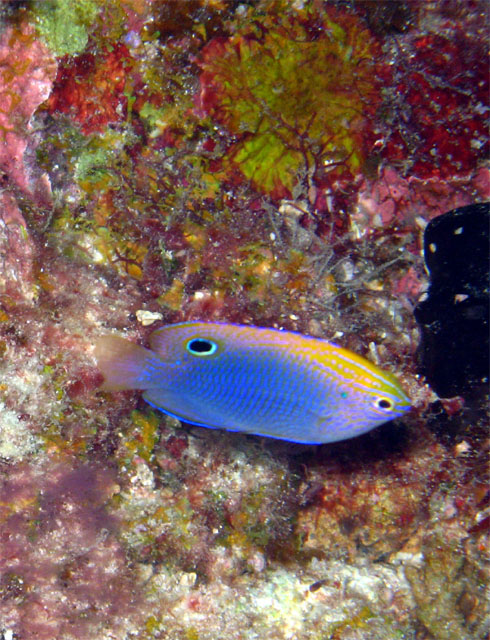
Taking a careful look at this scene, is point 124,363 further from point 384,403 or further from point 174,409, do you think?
point 384,403

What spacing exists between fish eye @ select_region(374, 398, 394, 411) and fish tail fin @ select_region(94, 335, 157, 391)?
4.59 feet

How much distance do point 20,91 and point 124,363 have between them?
7.48 feet

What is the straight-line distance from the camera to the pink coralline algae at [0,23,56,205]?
9.95 ft

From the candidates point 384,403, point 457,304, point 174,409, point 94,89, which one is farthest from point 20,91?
point 457,304

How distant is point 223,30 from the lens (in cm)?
337

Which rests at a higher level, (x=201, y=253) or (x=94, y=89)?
(x=94, y=89)

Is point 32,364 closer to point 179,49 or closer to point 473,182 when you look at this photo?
point 179,49

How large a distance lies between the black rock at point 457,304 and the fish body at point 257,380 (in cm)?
143

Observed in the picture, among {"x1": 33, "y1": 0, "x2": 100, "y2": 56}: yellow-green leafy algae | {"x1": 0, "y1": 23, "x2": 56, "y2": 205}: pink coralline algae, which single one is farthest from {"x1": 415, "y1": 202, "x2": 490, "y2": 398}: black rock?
{"x1": 0, "y1": 23, "x2": 56, "y2": 205}: pink coralline algae

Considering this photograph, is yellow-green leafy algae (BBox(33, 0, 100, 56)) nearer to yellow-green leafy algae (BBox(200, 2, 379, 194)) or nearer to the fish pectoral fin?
yellow-green leafy algae (BBox(200, 2, 379, 194))

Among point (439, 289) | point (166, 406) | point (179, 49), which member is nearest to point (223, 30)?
point (179, 49)

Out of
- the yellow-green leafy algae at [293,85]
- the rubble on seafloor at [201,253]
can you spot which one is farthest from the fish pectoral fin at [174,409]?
the yellow-green leafy algae at [293,85]

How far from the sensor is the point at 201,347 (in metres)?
2.56

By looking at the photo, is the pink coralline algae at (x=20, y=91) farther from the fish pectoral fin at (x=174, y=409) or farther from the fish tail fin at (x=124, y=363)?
the fish pectoral fin at (x=174, y=409)
